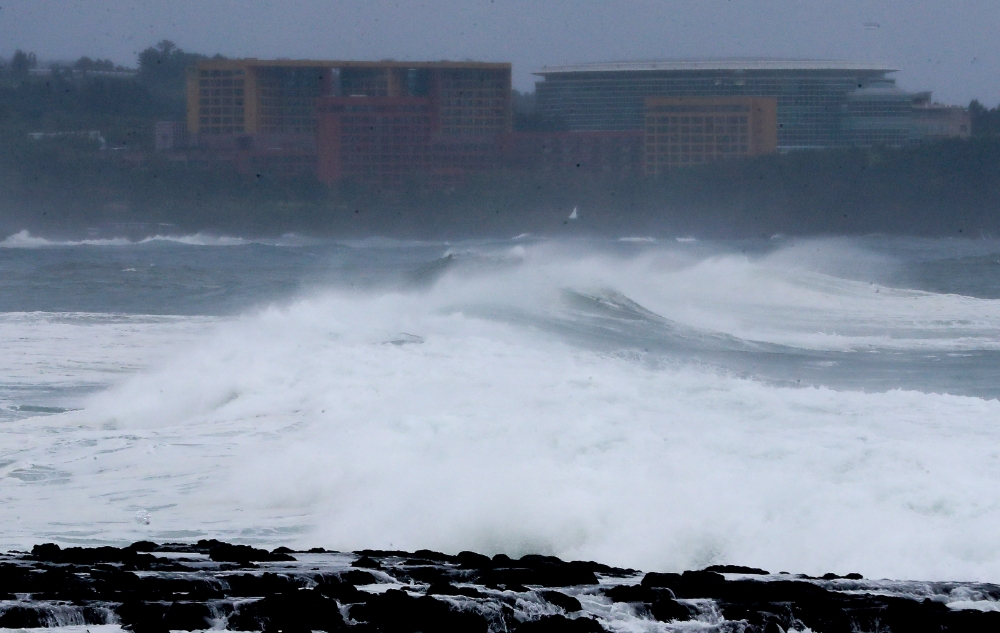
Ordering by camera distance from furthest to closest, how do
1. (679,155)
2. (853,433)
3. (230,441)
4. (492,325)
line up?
1. (679,155)
2. (492,325)
3. (230,441)
4. (853,433)

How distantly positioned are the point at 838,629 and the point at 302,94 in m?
90.5

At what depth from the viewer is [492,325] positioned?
72.5 ft

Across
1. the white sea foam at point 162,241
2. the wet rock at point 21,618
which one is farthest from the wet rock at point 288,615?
the white sea foam at point 162,241

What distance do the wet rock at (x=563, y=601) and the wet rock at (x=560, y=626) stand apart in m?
0.20

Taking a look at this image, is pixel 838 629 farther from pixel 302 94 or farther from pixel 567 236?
pixel 302 94

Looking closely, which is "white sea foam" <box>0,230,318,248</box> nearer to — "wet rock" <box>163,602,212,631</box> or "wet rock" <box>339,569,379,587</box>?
"wet rock" <box>339,569,379,587</box>

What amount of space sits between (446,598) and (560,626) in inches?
24.7

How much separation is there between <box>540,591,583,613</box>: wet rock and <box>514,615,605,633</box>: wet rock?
20 centimetres

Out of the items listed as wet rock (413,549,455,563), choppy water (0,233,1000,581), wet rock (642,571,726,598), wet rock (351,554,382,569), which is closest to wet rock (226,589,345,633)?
wet rock (351,554,382,569)

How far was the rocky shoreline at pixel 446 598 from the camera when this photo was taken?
6180 millimetres

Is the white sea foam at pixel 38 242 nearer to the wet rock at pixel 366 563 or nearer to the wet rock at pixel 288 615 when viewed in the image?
the wet rock at pixel 366 563

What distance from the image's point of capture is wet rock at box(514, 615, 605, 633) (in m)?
6.15

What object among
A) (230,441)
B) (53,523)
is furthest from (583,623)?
(230,441)

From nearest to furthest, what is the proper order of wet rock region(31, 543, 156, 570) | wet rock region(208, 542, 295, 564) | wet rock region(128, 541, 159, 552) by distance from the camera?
1. wet rock region(31, 543, 156, 570)
2. wet rock region(208, 542, 295, 564)
3. wet rock region(128, 541, 159, 552)
